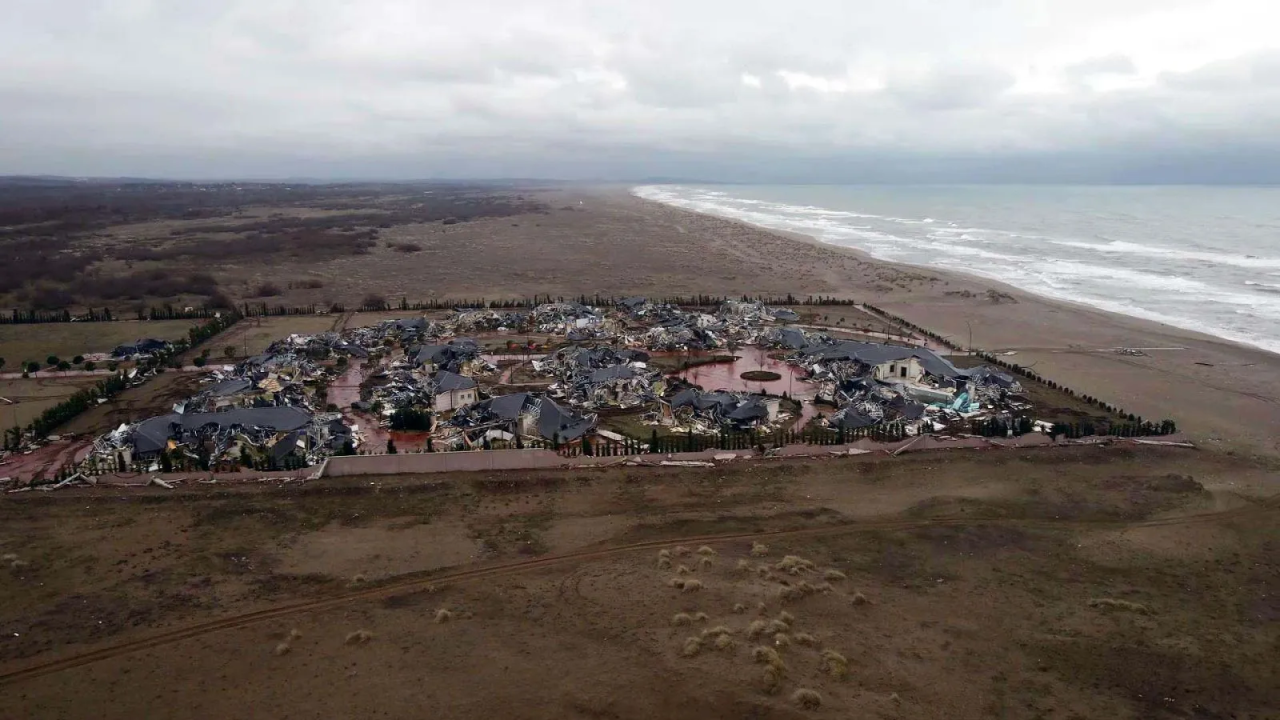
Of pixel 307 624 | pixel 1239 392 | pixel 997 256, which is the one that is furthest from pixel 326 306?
pixel 997 256

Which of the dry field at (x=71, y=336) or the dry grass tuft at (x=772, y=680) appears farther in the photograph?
the dry field at (x=71, y=336)

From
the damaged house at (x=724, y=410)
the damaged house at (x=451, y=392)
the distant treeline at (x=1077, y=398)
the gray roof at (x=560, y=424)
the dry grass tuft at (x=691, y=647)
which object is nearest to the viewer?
the dry grass tuft at (x=691, y=647)

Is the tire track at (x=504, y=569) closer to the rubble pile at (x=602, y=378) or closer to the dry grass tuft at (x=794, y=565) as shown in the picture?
the dry grass tuft at (x=794, y=565)

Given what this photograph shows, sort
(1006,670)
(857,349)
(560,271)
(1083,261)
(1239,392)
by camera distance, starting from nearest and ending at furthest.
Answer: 1. (1006,670)
2. (1239,392)
3. (857,349)
4. (560,271)
5. (1083,261)

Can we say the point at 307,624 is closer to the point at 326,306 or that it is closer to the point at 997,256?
the point at 326,306

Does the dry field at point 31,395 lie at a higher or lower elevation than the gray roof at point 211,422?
lower

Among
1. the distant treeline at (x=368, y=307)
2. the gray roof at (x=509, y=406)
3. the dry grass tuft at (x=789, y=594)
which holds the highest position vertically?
the distant treeline at (x=368, y=307)

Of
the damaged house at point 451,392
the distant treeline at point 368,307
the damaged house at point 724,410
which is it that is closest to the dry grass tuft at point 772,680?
the damaged house at point 724,410
